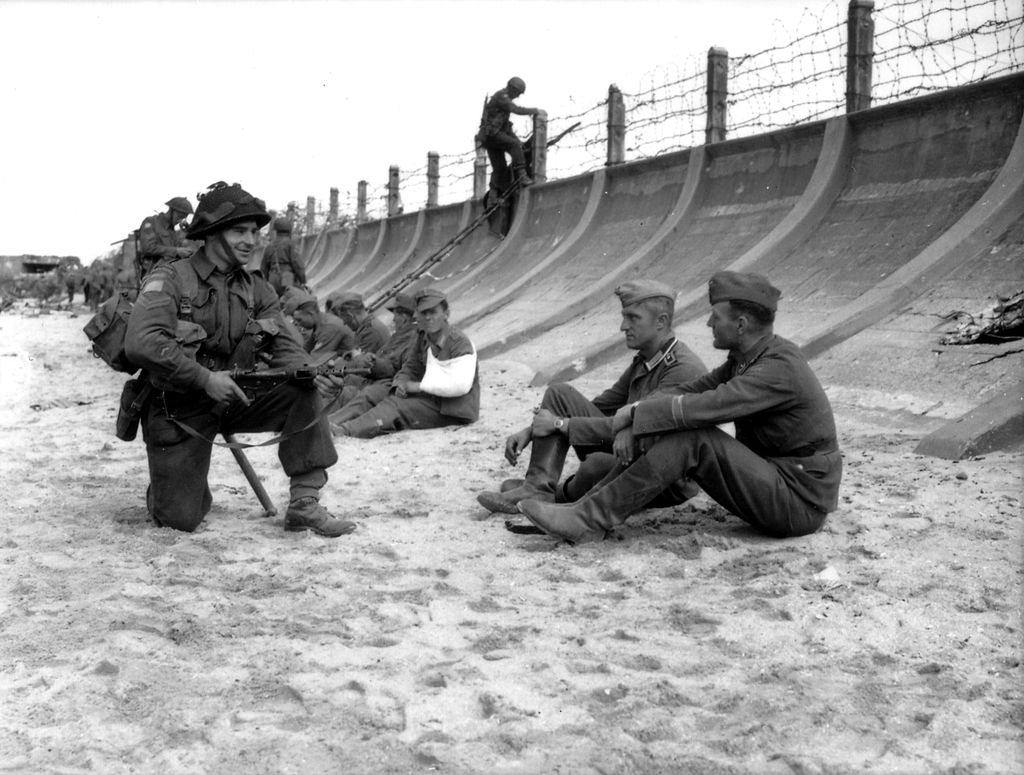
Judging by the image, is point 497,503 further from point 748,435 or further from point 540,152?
point 540,152

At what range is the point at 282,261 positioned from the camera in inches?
558

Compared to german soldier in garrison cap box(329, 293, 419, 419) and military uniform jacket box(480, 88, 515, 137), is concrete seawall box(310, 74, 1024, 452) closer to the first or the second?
german soldier in garrison cap box(329, 293, 419, 419)

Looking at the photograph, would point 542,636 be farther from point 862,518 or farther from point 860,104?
point 860,104

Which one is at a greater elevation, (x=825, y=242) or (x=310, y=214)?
(x=310, y=214)

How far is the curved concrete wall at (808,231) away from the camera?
754cm

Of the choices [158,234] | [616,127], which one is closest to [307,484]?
[158,234]

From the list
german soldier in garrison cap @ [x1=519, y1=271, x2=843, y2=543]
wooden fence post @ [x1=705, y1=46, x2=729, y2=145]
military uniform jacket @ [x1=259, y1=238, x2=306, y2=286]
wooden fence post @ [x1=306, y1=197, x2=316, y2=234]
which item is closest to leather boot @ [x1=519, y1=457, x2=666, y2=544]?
german soldier in garrison cap @ [x1=519, y1=271, x2=843, y2=543]

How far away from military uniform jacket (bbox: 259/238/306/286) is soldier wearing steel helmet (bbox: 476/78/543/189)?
3644mm

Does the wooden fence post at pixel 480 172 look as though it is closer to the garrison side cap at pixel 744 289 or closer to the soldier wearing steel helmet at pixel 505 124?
the soldier wearing steel helmet at pixel 505 124

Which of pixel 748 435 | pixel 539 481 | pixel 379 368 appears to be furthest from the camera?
pixel 379 368

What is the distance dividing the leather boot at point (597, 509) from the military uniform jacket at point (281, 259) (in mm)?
10246

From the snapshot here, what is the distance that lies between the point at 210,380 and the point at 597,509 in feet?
5.73

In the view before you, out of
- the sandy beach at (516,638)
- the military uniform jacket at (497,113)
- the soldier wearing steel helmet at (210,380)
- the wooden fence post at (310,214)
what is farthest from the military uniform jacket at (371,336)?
the wooden fence post at (310,214)

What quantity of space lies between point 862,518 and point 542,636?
1707 mm
